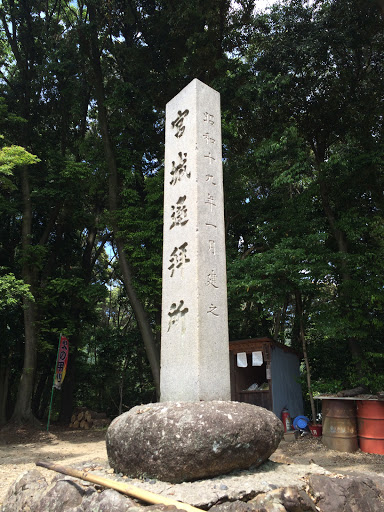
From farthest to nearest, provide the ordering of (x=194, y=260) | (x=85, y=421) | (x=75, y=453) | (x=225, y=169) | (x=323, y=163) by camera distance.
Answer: (x=85, y=421) → (x=225, y=169) → (x=323, y=163) → (x=75, y=453) → (x=194, y=260)

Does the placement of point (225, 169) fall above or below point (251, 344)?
above

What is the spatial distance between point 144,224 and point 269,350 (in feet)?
15.2

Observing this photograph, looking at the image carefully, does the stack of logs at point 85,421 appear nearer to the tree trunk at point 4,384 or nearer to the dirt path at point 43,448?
the dirt path at point 43,448

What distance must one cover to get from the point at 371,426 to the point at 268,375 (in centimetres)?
252

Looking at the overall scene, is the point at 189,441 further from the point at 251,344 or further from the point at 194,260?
the point at 251,344

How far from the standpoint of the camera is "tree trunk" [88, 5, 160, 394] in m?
10.3

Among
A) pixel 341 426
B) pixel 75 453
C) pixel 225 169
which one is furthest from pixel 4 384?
pixel 341 426

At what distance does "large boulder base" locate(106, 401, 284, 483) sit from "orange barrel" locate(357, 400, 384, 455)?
176 inches

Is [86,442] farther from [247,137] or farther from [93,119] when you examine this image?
[93,119]

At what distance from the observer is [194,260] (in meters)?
4.12

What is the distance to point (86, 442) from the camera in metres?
9.41

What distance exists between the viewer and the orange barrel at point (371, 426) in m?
7.11

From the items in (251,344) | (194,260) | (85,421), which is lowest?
(85,421)

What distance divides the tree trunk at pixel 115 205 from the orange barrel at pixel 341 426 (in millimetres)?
4120
